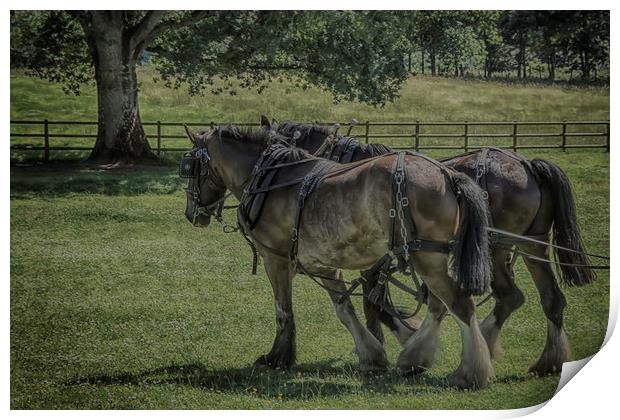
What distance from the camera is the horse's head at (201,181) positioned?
21.4ft

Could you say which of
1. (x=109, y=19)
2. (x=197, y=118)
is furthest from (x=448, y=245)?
(x=109, y=19)

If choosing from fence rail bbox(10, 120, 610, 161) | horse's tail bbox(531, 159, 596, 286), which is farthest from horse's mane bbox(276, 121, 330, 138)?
horse's tail bbox(531, 159, 596, 286)

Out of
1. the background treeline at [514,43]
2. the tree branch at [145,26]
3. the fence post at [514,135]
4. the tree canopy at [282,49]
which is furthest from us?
the tree branch at [145,26]

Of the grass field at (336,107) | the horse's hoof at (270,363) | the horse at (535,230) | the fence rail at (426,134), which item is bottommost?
the horse's hoof at (270,363)

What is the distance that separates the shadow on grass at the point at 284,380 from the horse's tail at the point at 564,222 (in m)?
0.93

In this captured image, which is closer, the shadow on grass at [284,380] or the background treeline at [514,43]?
the shadow on grass at [284,380]

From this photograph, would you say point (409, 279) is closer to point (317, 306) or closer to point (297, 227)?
point (317, 306)

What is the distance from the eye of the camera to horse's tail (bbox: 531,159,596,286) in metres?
5.98

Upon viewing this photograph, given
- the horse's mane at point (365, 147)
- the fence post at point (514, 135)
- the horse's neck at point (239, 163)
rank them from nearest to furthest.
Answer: the horse's neck at point (239, 163) < the horse's mane at point (365, 147) < the fence post at point (514, 135)

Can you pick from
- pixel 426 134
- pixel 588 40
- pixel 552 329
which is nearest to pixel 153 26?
pixel 426 134

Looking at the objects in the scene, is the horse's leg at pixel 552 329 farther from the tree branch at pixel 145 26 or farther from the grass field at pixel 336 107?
the tree branch at pixel 145 26

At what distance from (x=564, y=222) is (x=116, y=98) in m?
5.46

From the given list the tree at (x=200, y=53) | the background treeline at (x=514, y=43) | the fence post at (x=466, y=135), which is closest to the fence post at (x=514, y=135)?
the fence post at (x=466, y=135)

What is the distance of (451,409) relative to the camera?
18.3 feet
